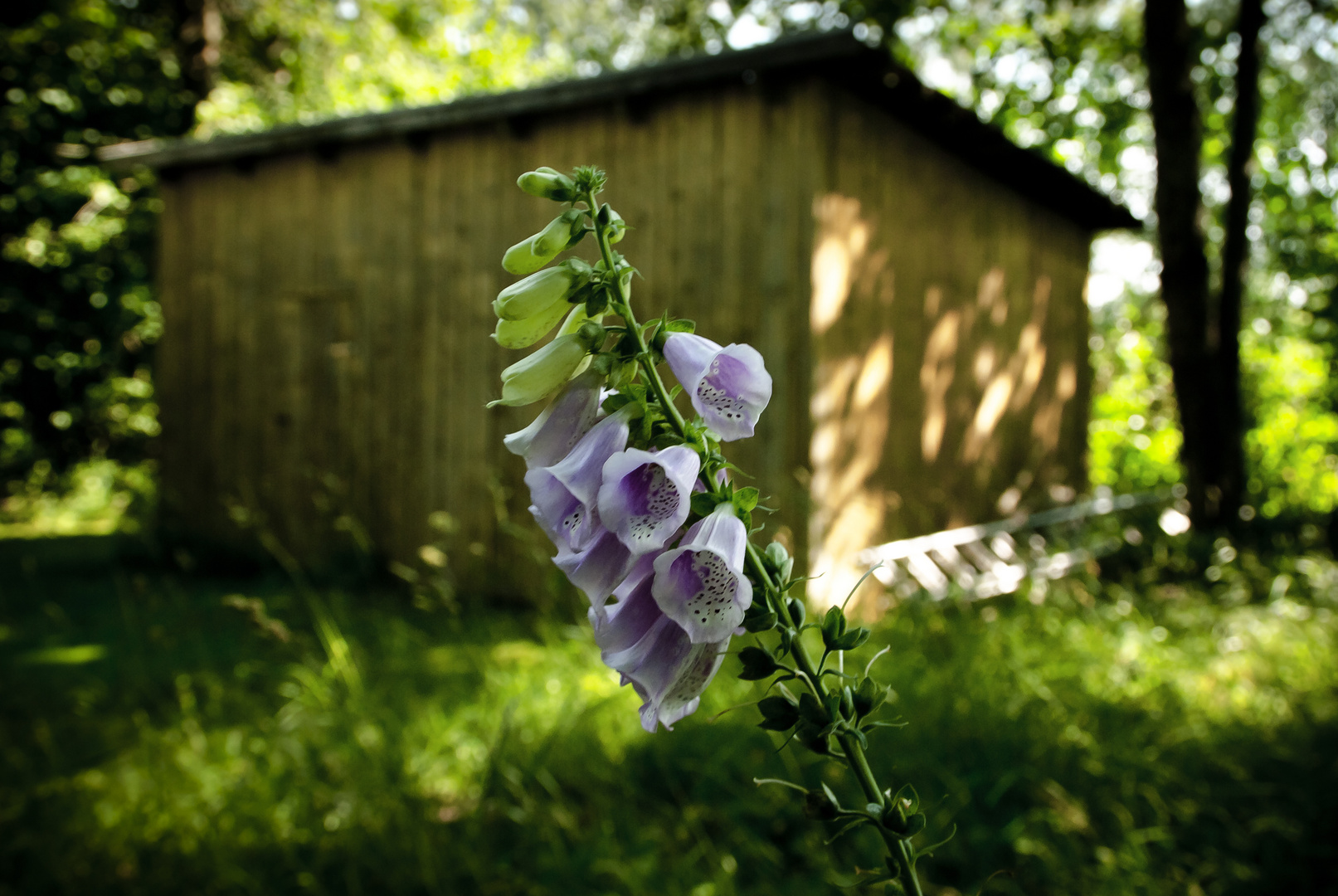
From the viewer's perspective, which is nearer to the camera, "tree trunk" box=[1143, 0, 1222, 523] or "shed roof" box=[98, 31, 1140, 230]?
"shed roof" box=[98, 31, 1140, 230]

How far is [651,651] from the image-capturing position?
0.78 metres

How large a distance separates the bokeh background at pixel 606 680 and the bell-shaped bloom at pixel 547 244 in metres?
0.55

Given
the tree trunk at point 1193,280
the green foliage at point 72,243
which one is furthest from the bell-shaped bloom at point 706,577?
the green foliage at point 72,243

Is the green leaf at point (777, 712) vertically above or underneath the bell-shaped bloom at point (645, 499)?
underneath

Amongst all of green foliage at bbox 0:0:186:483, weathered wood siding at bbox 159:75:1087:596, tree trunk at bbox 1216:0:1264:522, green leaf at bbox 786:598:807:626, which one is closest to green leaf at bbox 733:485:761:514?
green leaf at bbox 786:598:807:626

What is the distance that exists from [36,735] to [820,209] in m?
5.06

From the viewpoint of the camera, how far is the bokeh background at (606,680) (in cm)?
271

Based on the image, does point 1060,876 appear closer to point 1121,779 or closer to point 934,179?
point 1121,779

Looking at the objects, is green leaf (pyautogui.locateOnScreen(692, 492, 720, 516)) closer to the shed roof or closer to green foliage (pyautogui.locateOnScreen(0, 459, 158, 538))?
the shed roof

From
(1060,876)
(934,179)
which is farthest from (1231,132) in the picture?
(1060,876)

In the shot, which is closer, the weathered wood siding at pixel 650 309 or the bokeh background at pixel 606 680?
the bokeh background at pixel 606 680

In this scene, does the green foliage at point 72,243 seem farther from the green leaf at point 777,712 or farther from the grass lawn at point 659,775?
the green leaf at point 777,712

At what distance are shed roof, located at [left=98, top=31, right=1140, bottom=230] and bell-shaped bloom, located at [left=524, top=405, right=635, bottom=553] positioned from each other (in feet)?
16.7

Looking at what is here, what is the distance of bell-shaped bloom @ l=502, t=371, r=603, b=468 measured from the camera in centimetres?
83
